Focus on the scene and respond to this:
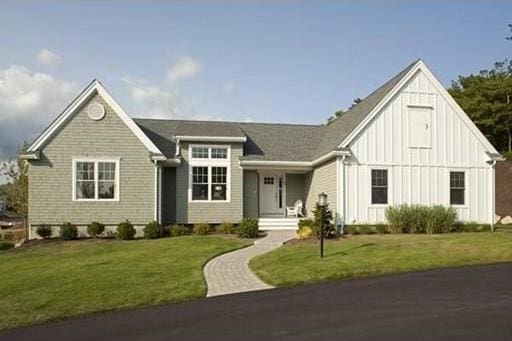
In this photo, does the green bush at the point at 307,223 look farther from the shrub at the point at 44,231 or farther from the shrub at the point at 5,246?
the shrub at the point at 5,246

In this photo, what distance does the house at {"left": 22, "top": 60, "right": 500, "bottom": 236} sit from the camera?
77.2ft

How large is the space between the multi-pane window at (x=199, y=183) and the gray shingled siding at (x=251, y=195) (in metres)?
2.21

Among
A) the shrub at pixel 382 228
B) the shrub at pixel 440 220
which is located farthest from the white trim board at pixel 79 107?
the shrub at pixel 440 220

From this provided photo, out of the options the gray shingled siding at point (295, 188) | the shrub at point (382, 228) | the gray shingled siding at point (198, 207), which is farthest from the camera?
the gray shingled siding at point (295, 188)

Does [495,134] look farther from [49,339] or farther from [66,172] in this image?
[49,339]

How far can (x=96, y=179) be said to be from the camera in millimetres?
23906

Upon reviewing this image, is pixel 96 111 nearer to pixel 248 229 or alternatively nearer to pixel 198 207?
pixel 198 207

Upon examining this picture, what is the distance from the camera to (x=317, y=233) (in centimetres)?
2084

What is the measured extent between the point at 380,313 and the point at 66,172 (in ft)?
59.4

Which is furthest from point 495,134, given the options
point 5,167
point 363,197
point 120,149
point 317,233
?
point 5,167

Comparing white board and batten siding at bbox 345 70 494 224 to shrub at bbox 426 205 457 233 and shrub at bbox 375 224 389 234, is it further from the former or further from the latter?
shrub at bbox 426 205 457 233

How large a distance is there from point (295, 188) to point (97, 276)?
16.1m

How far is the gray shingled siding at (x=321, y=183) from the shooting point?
23.9m

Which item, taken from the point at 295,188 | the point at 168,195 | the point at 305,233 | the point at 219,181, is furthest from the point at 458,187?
the point at 168,195
